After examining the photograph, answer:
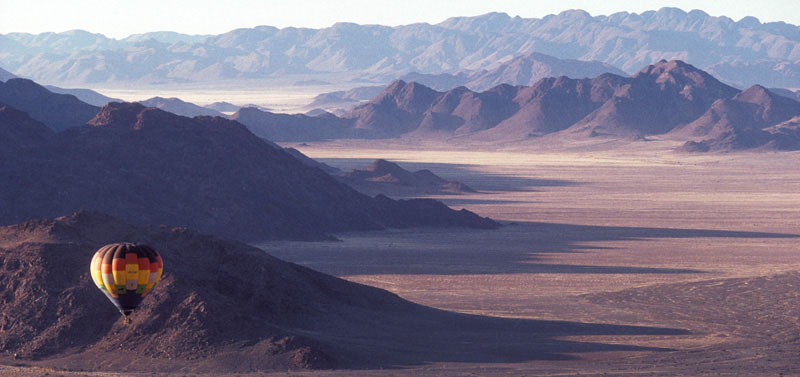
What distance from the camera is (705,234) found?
194 ft

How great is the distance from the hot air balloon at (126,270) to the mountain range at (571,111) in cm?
12740

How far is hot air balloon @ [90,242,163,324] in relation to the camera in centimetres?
2341

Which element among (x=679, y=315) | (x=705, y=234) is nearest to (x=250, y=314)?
(x=679, y=315)

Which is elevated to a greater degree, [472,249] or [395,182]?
[395,182]

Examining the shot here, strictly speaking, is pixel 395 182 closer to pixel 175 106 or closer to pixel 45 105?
pixel 45 105

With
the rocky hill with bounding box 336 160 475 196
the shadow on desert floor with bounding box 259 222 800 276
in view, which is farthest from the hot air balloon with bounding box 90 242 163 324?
the rocky hill with bounding box 336 160 475 196

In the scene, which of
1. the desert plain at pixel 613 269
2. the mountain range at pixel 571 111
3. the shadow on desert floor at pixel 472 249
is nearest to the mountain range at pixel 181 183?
the shadow on desert floor at pixel 472 249

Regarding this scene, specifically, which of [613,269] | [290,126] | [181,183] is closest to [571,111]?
[290,126]

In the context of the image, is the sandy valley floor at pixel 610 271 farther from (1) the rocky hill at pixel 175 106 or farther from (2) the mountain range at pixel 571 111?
(1) the rocky hill at pixel 175 106

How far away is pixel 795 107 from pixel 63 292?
496 feet

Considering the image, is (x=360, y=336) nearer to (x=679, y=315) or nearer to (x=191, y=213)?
(x=679, y=315)

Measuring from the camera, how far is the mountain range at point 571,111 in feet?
515

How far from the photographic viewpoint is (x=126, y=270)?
23422 mm

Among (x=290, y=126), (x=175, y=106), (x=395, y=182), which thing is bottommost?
(x=395, y=182)
